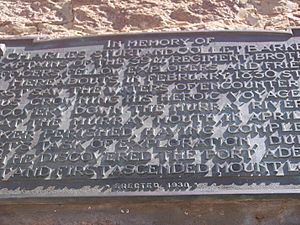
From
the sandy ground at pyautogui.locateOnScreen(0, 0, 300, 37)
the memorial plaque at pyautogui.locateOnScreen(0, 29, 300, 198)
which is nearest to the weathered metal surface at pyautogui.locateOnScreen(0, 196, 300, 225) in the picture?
the memorial plaque at pyautogui.locateOnScreen(0, 29, 300, 198)

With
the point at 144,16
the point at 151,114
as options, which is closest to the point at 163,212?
the point at 151,114

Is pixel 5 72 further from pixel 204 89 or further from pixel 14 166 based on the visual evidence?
pixel 204 89

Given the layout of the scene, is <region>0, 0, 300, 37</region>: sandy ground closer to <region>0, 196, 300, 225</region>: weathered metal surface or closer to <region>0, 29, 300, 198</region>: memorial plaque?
<region>0, 29, 300, 198</region>: memorial plaque

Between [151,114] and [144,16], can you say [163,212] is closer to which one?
[151,114]

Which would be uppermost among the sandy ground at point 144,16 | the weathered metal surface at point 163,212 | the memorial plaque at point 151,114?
the sandy ground at point 144,16

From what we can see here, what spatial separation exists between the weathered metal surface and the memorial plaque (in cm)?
8

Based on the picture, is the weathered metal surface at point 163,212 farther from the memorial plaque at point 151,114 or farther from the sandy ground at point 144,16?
the sandy ground at point 144,16

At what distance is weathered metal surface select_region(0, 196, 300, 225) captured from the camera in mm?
3145

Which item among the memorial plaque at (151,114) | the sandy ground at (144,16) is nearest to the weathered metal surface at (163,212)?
the memorial plaque at (151,114)

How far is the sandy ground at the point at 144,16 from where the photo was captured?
4.30 meters

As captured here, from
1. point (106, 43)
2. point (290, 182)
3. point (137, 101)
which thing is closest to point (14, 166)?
point (137, 101)

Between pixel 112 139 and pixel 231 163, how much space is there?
677 mm

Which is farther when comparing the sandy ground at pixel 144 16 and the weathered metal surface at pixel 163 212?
the sandy ground at pixel 144 16

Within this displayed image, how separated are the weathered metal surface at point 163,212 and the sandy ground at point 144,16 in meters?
1.48
